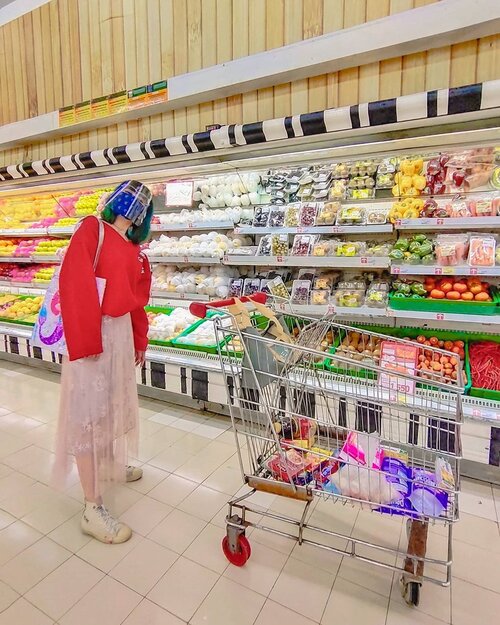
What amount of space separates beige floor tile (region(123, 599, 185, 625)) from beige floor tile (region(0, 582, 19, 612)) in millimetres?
478

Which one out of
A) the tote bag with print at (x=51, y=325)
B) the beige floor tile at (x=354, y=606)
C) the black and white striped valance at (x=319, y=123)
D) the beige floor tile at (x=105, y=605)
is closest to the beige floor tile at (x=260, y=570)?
the beige floor tile at (x=354, y=606)

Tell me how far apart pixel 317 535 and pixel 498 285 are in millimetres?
1919

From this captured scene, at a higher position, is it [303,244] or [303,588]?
[303,244]

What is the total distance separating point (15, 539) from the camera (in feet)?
6.36

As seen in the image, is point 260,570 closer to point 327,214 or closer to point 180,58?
point 327,214

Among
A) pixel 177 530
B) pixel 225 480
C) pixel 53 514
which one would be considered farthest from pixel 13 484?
pixel 225 480

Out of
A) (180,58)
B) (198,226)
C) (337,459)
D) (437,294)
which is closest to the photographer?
(337,459)

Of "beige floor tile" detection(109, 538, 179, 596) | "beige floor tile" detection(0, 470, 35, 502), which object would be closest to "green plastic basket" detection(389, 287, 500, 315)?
"beige floor tile" detection(109, 538, 179, 596)

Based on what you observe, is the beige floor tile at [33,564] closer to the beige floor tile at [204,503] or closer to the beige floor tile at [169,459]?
the beige floor tile at [204,503]

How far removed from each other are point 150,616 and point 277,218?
8.10 ft

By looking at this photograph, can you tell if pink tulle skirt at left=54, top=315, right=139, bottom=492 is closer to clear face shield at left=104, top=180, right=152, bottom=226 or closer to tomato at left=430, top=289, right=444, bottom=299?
clear face shield at left=104, top=180, right=152, bottom=226

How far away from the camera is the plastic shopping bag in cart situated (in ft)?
5.19

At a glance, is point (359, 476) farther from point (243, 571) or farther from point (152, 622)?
point (152, 622)

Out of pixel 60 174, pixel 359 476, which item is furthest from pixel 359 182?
pixel 60 174
